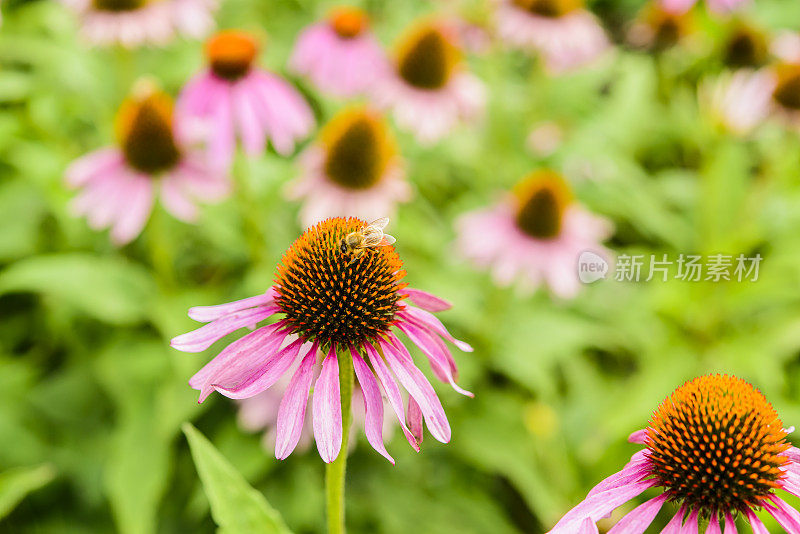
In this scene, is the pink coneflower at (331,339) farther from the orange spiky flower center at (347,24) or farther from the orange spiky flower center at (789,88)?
the orange spiky flower center at (789,88)

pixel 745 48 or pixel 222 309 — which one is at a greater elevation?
pixel 745 48

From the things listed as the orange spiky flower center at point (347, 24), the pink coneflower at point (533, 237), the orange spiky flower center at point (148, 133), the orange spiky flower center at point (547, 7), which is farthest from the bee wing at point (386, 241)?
the orange spiky flower center at point (547, 7)

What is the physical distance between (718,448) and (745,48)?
2.72 metres

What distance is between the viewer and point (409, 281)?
1.79m

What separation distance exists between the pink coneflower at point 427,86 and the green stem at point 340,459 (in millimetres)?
1500

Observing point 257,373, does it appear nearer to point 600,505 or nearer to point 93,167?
point 600,505

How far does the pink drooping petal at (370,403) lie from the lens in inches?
24.5

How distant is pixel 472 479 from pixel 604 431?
0.37m

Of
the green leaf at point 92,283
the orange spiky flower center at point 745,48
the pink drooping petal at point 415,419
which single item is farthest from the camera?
the orange spiky flower center at point 745,48

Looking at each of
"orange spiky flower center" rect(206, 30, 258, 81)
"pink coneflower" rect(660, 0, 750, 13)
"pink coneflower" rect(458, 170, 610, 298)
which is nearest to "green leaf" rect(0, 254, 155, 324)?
"orange spiky flower center" rect(206, 30, 258, 81)

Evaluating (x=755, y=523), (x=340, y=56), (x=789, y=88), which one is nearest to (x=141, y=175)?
(x=340, y=56)

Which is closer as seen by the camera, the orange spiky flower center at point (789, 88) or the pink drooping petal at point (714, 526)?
the pink drooping petal at point (714, 526)

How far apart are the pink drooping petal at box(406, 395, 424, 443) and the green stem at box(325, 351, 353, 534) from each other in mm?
58

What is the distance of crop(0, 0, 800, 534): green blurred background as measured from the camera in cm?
159
